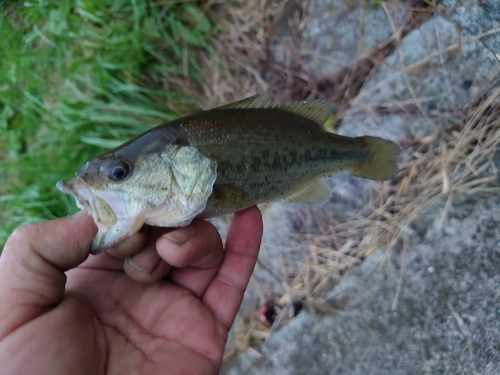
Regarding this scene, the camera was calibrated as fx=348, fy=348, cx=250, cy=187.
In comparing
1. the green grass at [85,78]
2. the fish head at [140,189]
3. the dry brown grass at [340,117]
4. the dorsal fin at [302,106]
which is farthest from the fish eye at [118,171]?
the green grass at [85,78]

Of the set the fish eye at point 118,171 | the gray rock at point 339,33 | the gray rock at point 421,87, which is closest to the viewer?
the fish eye at point 118,171

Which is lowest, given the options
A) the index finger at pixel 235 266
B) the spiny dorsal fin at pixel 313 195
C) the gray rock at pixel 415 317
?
the gray rock at pixel 415 317

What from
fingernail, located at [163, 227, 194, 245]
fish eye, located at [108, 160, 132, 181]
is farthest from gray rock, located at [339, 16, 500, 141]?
fish eye, located at [108, 160, 132, 181]

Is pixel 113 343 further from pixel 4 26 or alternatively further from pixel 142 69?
pixel 4 26

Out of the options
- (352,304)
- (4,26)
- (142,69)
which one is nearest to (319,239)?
(352,304)

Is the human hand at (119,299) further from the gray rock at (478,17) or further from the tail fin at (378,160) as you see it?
the gray rock at (478,17)

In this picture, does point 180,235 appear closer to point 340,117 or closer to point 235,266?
point 235,266

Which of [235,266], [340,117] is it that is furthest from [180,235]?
[340,117]
